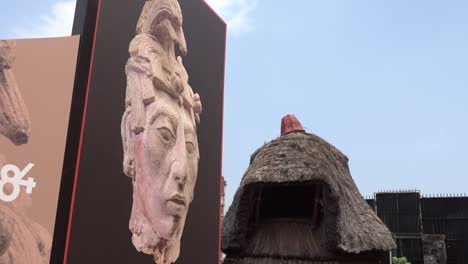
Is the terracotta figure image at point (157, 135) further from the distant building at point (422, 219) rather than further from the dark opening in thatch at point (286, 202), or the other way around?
the distant building at point (422, 219)

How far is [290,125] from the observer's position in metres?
10.3

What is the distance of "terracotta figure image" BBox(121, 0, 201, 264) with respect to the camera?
13.9ft

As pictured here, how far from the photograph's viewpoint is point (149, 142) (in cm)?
431

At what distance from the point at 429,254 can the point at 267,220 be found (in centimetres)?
1048

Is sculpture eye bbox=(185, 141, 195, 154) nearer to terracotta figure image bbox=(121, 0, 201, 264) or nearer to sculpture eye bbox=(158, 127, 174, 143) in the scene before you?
terracotta figure image bbox=(121, 0, 201, 264)

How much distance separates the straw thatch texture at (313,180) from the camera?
26.9ft

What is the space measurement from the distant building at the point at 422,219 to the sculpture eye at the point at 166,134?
16.1 meters

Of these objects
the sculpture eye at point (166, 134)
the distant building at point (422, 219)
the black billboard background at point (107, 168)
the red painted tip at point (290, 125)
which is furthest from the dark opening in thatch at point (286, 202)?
the distant building at point (422, 219)

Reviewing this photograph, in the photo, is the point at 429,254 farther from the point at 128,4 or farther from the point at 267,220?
the point at 128,4

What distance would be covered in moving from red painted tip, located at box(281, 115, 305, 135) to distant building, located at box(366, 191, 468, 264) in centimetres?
1058

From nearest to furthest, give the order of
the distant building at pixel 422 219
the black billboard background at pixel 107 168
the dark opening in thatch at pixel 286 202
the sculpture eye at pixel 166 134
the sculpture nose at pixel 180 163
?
the black billboard background at pixel 107 168 < the sculpture eye at pixel 166 134 < the sculpture nose at pixel 180 163 < the dark opening in thatch at pixel 286 202 < the distant building at pixel 422 219

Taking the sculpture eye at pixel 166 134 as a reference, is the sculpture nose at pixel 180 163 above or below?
below

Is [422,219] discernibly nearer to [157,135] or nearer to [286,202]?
[286,202]

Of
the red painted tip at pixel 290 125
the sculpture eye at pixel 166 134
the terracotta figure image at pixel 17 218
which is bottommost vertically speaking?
the terracotta figure image at pixel 17 218
